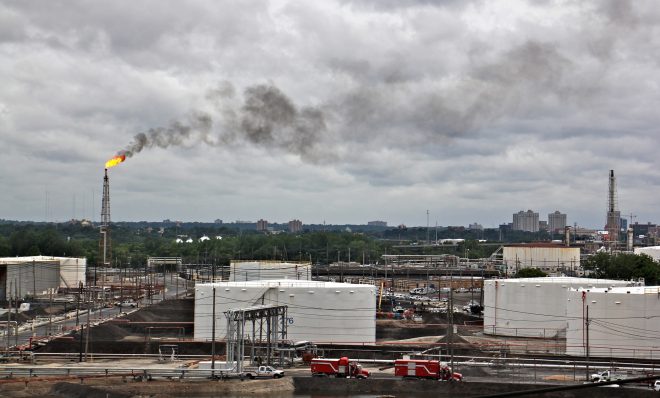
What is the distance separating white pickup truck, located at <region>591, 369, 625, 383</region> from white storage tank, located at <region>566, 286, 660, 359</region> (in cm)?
713

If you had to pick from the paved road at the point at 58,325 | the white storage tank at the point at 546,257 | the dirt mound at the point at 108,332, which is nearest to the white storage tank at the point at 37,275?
the paved road at the point at 58,325

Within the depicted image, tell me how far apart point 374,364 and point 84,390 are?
1435 cm

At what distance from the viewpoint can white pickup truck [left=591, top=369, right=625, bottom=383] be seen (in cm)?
3650

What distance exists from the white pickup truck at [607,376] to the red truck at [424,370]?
556cm

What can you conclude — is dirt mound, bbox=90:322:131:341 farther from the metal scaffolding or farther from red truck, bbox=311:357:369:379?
red truck, bbox=311:357:369:379

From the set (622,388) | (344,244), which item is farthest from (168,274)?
(622,388)

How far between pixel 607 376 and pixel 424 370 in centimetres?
739

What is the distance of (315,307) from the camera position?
51594 millimetres

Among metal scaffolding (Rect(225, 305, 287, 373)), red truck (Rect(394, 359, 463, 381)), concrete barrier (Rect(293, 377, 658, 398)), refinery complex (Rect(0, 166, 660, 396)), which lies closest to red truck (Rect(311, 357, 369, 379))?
refinery complex (Rect(0, 166, 660, 396))

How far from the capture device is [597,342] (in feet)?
152

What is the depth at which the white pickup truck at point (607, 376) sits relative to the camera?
36500 millimetres

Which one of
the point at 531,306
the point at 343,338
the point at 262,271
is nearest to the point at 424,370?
the point at 343,338

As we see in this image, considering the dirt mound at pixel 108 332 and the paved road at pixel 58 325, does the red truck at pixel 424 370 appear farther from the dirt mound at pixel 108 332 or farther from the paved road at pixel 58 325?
the dirt mound at pixel 108 332

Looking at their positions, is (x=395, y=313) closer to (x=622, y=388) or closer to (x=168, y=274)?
(x=622, y=388)
